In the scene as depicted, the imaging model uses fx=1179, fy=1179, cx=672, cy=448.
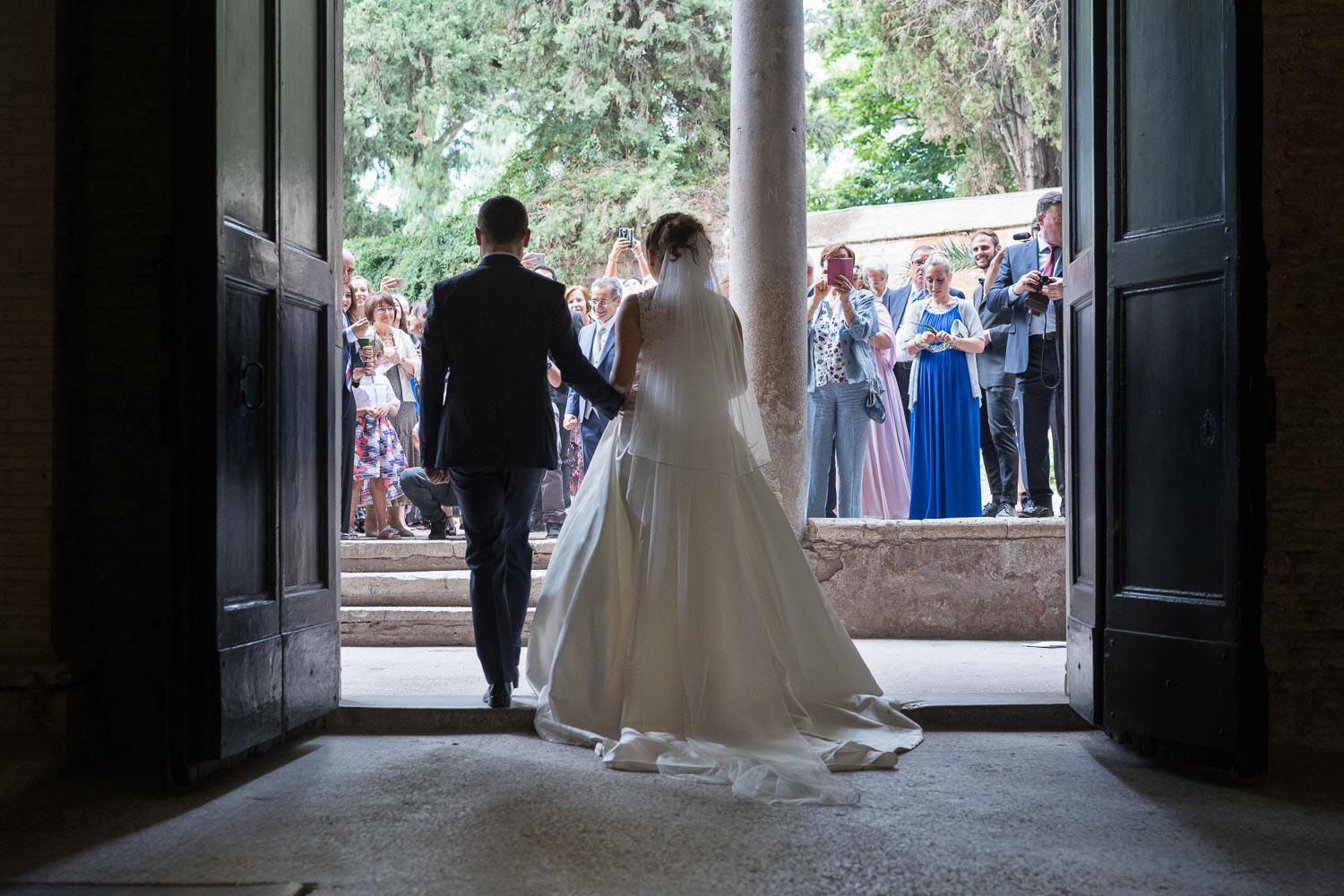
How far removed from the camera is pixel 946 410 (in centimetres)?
813

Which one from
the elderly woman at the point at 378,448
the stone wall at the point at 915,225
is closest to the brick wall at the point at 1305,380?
the elderly woman at the point at 378,448

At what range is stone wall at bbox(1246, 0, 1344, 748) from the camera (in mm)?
4219

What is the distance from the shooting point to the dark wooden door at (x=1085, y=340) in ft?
14.1

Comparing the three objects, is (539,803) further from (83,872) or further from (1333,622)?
(1333,622)

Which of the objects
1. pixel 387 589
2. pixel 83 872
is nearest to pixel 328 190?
pixel 83 872

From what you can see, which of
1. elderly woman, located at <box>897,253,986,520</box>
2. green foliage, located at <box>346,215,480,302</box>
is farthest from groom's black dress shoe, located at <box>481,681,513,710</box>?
green foliage, located at <box>346,215,480,302</box>

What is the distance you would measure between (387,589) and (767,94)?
3.82m

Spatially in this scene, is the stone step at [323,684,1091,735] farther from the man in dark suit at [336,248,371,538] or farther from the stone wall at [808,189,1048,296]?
the stone wall at [808,189,1048,296]

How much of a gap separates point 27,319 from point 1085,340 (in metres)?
3.87

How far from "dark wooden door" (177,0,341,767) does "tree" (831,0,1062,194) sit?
541 inches

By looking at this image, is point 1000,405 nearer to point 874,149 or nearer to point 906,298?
point 906,298

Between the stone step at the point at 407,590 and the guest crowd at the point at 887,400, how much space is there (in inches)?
23.4

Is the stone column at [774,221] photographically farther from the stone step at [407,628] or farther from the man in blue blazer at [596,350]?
the stone step at [407,628]

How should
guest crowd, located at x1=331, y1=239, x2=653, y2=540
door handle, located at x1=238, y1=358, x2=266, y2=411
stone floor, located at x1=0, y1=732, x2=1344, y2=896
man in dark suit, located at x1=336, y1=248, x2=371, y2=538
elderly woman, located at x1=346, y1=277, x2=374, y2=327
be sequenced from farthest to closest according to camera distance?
elderly woman, located at x1=346, y1=277, x2=374, y2=327
guest crowd, located at x1=331, y1=239, x2=653, y2=540
man in dark suit, located at x1=336, y1=248, x2=371, y2=538
door handle, located at x1=238, y1=358, x2=266, y2=411
stone floor, located at x1=0, y1=732, x2=1344, y2=896
